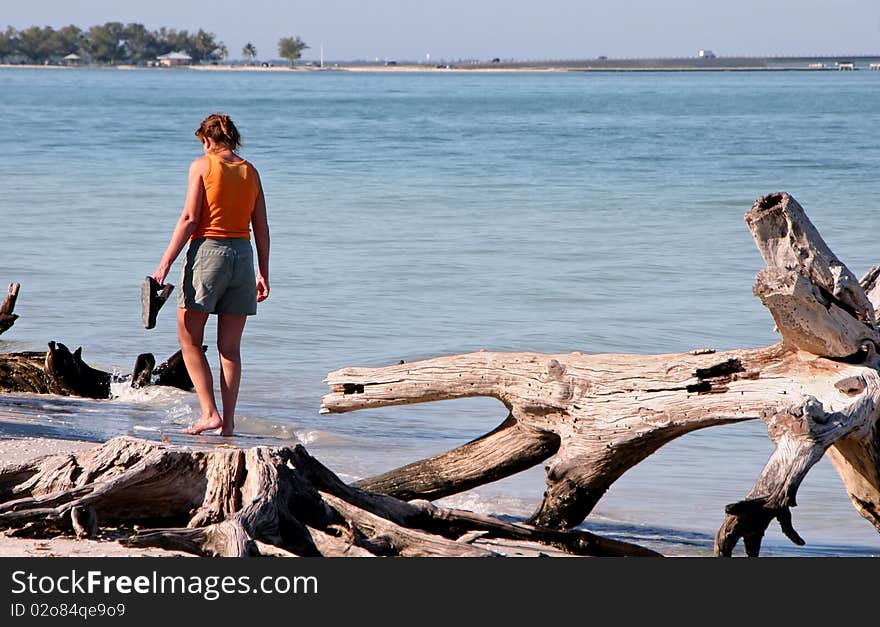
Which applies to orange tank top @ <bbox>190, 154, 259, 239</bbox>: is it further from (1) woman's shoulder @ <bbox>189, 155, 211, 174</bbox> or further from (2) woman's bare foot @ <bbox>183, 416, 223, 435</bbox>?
(2) woman's bare foot @ <bbox>183, 416, 223, 435</bbox>

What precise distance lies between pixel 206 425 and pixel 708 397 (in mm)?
2859

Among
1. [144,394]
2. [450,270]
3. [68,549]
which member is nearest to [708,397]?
[68,549]

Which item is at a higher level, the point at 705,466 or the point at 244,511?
the point at 244,511

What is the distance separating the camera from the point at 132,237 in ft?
53.6

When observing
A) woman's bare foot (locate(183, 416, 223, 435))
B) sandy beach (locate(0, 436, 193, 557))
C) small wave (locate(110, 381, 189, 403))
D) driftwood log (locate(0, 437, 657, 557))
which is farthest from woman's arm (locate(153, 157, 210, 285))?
small wave (locate(110, 381, 189, 403))

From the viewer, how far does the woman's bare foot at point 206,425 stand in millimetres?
6113

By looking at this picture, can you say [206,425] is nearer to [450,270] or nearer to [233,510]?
[233,510]

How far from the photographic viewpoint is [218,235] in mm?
5688

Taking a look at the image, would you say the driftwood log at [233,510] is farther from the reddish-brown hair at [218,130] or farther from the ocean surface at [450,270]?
the reddish-brown hair at [218,130]

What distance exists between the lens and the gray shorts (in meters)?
5.68

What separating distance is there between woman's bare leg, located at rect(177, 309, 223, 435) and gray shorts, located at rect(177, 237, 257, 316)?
9 centimetres

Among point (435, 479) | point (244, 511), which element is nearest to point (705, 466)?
point (435, 479)

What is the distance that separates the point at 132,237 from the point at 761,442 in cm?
1146

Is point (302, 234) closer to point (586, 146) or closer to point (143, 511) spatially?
point (143, 511)
